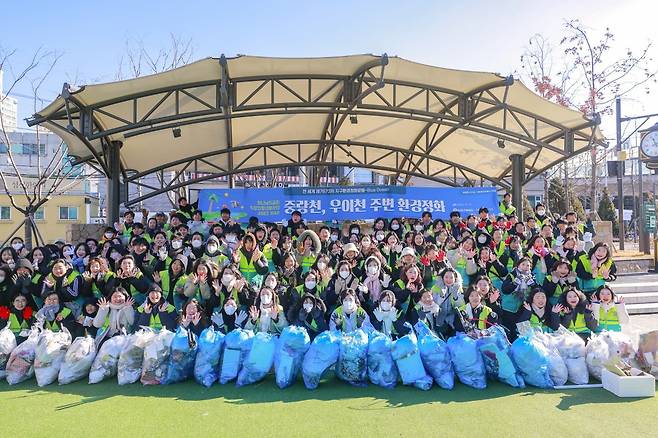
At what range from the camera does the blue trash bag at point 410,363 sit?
14.0ft

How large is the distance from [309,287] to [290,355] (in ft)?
3.34

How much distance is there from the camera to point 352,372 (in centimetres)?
431

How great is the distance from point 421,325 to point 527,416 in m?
1.22

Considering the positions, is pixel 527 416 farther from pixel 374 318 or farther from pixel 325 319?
pixel 325 319

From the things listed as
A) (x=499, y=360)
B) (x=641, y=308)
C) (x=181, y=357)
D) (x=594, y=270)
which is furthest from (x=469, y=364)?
(x=641, y=308)

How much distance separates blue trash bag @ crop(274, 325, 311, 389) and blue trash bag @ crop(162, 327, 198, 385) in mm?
805

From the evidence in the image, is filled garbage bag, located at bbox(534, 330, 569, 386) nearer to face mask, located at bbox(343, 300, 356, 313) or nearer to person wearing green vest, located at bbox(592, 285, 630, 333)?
person wearing green vest, located at bbox(592, 285, 630, 333)

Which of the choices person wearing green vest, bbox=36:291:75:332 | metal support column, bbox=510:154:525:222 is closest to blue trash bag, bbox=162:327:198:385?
person wearing green vest, bbox=36:291:75:332

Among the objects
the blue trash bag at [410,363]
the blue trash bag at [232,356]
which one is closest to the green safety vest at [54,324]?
the blue trash bag at [232,356]

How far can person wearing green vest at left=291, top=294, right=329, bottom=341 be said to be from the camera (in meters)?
4.88

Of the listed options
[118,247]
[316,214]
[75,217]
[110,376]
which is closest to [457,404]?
[110,376]

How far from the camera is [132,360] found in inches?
175

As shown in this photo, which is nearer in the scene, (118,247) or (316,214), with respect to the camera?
(118,247)

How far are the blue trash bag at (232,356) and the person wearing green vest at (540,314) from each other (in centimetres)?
286
